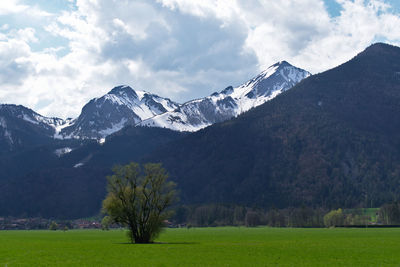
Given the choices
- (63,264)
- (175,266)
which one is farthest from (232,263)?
(63,264)

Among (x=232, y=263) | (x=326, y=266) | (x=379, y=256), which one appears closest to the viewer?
(x=326, y=266)

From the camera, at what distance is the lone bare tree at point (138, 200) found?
109000mm

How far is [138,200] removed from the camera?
111 metres

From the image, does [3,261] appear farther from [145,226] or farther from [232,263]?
[145,226]

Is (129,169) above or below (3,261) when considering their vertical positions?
above

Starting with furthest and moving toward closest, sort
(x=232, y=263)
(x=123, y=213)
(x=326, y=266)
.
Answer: (x=123, y=213) < (x=232, y=263) < (x=326, y=266)

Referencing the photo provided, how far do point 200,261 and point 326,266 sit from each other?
1550 cm

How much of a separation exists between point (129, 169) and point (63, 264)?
5010 cm

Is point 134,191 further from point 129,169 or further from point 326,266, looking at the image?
point 326,266

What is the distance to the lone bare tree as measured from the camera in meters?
109

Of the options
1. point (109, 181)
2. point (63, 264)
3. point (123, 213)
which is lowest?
point (63, 264)

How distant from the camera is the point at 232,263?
196ft

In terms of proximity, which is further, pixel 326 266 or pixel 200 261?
pixel 200 261

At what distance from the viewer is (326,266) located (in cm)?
5612
